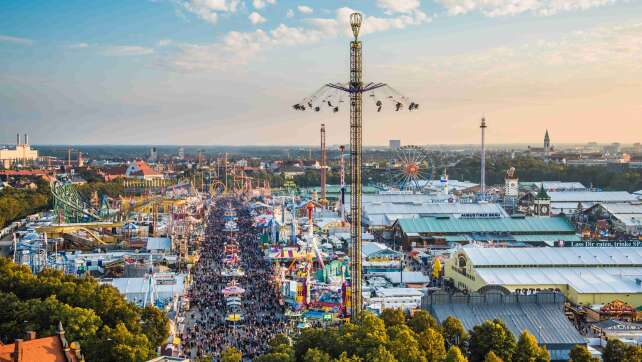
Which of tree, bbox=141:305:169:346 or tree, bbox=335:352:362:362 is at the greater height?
tree, bbox=335:352:362:362

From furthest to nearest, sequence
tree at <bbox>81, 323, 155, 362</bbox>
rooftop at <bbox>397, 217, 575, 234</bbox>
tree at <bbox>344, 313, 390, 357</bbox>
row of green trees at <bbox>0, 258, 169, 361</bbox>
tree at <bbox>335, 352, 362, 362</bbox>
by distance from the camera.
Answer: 1. rooftop at <bbox>397, 217, 575, 234</bbox>
2. row of green trees at <bbox>0, 258, 169, 361</bbox>
3. tree at <bbox>81, 323, 155, 362</bbox>
4. tree at <bbox>344, 313, 390, 357</bbox>
5. tree at <bbox>335, 352, 362, 362</bbox>

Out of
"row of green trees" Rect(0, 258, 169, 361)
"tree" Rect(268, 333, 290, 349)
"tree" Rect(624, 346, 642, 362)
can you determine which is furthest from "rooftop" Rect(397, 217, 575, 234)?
"tree" Rect(624, 346, 642, 362)

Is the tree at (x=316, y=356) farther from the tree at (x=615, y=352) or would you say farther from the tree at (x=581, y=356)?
the tree at (x=615, y=352)

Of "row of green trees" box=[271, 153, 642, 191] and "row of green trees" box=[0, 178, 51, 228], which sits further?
"row of green trees" box=[271, 153, 642, 191]

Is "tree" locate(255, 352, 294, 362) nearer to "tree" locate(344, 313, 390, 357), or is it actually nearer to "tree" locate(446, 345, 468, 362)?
"tree" locate(344, 313, 390, 357)

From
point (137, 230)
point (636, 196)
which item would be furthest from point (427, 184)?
point (137, 230)

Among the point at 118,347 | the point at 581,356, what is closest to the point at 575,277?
the point at 581,356

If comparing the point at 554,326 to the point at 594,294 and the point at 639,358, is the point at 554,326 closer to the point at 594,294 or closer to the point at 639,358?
the point at 639,358

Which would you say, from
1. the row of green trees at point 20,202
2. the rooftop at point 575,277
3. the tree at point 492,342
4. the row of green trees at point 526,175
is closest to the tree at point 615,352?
the tree at point 492,342
